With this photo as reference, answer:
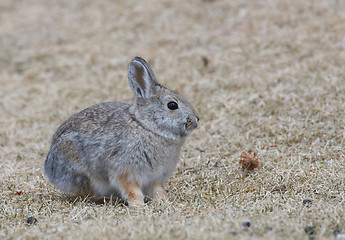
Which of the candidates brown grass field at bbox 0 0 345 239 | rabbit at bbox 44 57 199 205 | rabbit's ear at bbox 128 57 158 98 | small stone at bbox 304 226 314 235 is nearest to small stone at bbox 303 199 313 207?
brown grass field at bbox 0 0 345 239

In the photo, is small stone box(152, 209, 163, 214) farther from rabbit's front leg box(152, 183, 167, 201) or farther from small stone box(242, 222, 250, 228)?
small stone box(242, 222, 250, 228)

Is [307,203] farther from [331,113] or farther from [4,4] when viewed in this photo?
[4,4]

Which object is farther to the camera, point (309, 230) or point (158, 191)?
point (158, 191)

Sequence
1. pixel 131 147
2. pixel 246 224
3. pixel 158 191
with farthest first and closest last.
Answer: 1. pixel 158 191
2. pixel 131 147
3. pixel 246 224

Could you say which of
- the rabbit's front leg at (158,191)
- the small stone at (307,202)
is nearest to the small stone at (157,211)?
the rabbit's front leg at (158,191)

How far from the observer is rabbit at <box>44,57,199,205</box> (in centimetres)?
544

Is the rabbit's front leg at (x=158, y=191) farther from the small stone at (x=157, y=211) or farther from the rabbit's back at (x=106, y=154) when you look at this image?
the small stone at (x=157, y=211)

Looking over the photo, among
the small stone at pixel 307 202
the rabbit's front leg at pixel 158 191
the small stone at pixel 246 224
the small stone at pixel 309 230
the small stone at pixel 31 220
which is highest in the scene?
the small stone at pixel 309 230

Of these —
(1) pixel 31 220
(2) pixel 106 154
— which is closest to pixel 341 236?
(2) pixel 106 154

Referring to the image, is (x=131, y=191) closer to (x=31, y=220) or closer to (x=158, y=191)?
(x=158, y=191)

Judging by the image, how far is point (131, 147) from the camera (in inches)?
213

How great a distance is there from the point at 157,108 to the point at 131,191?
98 cm

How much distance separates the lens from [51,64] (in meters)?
11.3

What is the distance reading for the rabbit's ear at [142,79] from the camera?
18.2 feet
